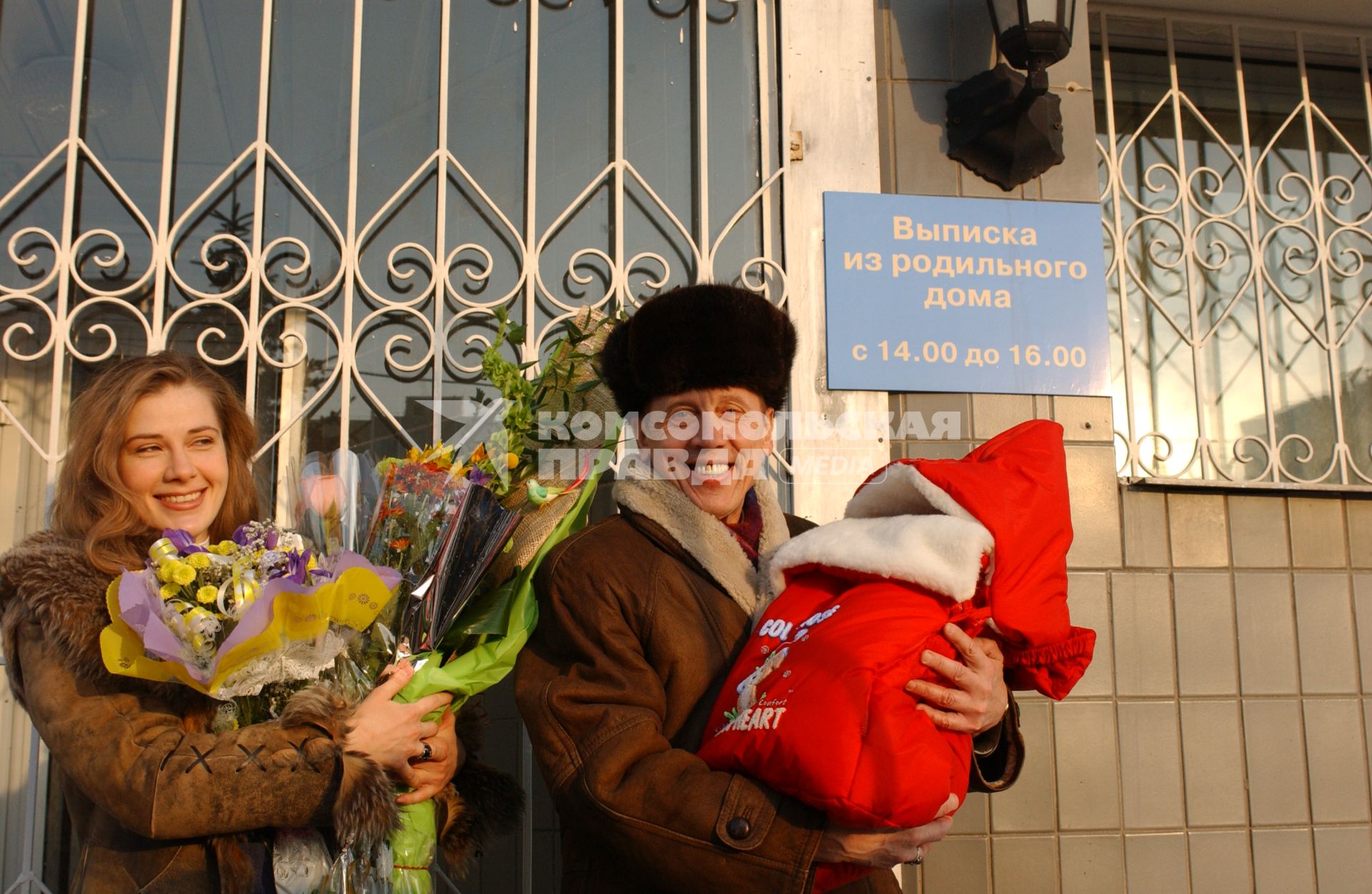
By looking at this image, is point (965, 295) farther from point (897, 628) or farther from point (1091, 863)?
point (897, 628)

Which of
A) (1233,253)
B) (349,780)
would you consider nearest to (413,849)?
(349,780)

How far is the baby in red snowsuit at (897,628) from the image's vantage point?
1.43 metres

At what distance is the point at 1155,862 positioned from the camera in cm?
290

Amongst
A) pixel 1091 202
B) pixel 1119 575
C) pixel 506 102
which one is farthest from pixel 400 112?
pixel 1119 575

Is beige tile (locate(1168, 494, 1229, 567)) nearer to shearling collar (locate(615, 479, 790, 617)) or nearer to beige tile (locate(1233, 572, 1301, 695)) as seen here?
beige tile (locate(1233, 572, 1301, 695))

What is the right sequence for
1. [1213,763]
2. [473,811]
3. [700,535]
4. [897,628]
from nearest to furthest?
[897,628], [700,535], [473,811], [1213,763]

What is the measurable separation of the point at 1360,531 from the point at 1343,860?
98 centimetres

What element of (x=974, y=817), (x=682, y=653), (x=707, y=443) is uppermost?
(x=707, y=443)

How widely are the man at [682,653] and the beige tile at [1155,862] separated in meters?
1.28

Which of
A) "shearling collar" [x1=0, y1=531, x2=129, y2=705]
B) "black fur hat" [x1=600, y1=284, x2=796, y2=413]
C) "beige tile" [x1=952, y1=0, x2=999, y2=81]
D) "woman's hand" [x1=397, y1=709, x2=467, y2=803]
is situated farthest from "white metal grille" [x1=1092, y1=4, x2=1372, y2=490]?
"shearling collar" [x1=0, y1=531, x2=129, y2=705]

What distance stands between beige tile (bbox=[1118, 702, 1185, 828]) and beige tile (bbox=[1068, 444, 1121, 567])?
43 centimetres

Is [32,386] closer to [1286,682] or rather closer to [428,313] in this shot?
[428,313]

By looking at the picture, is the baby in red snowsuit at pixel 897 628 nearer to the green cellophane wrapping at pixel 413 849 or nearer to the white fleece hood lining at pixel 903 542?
the white fleece hood lining at pixel 903 542

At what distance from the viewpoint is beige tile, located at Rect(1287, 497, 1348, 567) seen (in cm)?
320
